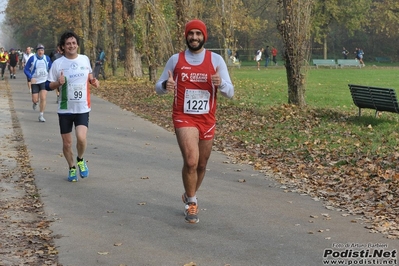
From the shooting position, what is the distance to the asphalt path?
6.51 meters

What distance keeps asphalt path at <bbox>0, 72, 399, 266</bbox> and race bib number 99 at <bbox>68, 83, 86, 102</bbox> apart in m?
1.12

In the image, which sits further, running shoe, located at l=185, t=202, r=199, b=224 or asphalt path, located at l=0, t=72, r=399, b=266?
running shoe, located at l=185, t=202, r=199, b=224

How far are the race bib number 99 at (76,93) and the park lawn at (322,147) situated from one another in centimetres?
287

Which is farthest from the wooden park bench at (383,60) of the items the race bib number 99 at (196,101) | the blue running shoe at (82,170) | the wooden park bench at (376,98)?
the race bib number 99 at (196,101)

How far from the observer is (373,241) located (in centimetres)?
682

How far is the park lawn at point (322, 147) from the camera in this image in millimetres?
9070

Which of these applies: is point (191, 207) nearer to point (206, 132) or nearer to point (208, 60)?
point (206, 132)

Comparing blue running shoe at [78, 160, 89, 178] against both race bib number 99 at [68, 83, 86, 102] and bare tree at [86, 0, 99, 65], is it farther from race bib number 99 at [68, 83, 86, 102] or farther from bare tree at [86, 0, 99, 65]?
bare tree at [86, 0, 99, 65]

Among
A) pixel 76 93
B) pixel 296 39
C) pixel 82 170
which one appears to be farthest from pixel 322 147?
pixel 296 39

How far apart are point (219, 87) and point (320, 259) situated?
2149mm

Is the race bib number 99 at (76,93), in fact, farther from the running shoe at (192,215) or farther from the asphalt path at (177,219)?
the running shoe at (192,215)

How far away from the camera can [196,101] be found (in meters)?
7.64

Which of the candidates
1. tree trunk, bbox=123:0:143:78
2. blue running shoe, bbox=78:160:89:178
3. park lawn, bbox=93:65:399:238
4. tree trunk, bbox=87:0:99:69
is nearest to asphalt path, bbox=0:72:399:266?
blue running shoe, bbox=78:160:89:178

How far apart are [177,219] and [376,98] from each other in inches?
366
